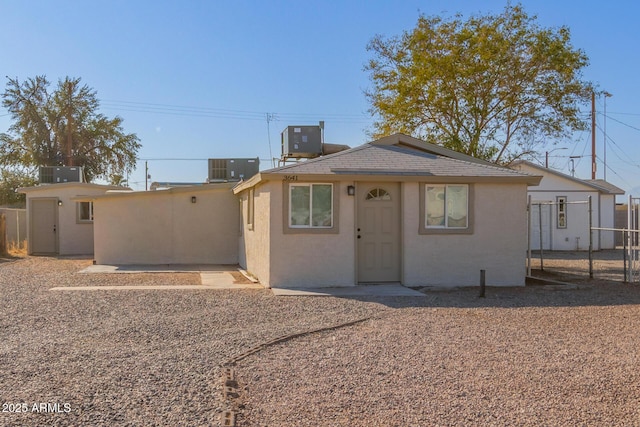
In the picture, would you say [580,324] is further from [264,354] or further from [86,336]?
[86,336]

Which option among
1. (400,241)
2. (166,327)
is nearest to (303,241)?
(400,241)

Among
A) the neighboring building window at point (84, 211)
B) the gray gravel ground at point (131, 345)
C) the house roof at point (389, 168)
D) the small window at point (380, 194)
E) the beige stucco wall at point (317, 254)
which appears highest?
the house roof at point (389, 168)

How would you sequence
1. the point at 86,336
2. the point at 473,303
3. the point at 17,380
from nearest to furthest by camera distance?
the point at 17,380
the point at 86,336
the point at 473,303

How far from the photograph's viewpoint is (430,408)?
16.2 feet

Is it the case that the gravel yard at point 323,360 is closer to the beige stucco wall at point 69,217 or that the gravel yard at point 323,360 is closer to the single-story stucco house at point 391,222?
the single-story stucco house at point 391,222

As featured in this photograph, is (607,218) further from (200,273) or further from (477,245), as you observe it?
(200,273)

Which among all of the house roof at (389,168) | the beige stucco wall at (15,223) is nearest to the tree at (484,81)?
the house roof at (389,168)

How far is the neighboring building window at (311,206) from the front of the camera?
484 inches

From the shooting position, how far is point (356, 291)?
1180 centimetres

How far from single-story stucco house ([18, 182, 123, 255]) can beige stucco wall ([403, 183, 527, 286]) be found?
14003mm

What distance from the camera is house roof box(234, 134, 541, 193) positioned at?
12.2 meters

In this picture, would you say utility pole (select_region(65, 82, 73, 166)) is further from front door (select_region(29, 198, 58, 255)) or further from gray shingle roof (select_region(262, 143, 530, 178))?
gray shingle roof (select_region(262, 143, 530, 178))

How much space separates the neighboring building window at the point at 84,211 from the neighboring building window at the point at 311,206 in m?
13.1

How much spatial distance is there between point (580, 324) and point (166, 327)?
5797 millimetres
